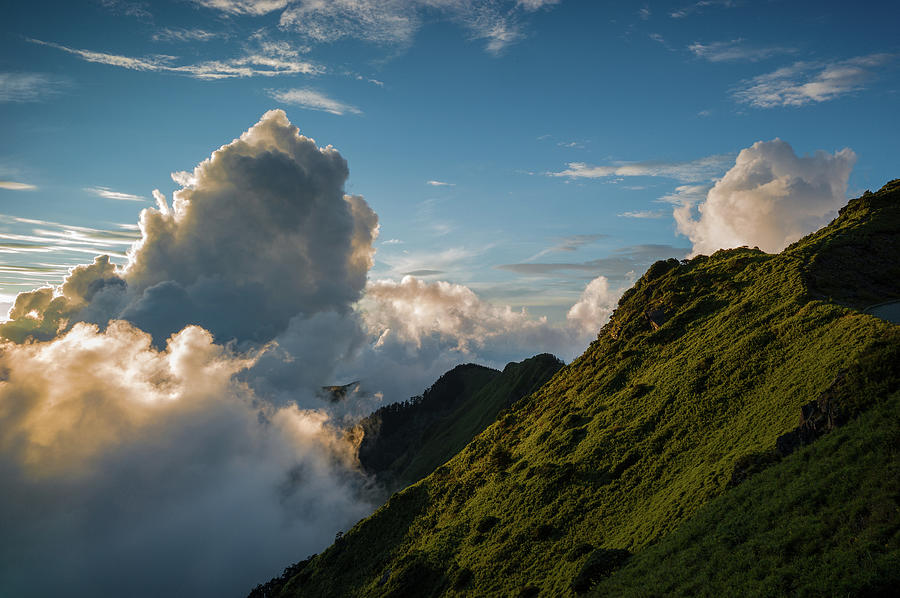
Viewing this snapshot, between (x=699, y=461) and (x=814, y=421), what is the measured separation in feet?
40.4

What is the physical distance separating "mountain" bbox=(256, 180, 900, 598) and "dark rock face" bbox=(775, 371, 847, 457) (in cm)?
13

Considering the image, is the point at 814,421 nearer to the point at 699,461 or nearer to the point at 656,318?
the point at 699,461

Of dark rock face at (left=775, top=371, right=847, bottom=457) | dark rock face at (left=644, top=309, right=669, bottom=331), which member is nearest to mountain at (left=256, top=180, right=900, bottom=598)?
dark rock face at (left=775, top=371, right=847, bottom=457)

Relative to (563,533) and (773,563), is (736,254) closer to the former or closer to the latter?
(563,533)

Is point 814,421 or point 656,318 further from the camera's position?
point 656,318

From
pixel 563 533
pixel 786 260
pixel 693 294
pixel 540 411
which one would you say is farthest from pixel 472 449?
pixel 786 260

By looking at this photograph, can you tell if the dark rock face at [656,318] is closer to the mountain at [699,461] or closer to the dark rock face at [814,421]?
the mountain at [699,461]

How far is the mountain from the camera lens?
995 inches

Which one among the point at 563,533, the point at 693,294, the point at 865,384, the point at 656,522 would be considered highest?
the point at 693,294

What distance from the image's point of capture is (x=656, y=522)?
3894cm

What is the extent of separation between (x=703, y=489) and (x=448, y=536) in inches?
1552

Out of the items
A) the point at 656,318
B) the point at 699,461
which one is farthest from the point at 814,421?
the point at 656,318

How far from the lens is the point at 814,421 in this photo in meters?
32.9

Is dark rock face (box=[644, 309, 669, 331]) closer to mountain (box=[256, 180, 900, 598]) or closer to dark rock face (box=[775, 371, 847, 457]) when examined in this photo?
mountain (box=[256, 180, 900, 598])
